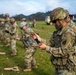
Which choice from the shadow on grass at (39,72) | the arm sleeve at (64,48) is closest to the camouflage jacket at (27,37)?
the shadow on grass at (39,72)

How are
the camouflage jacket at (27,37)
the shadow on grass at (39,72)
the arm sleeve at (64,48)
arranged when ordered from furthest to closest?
the camouflage jacket at (27,37) → the shadow on grass at (39,72) → the arm sleeve at (64,48)

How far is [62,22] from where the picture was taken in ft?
22.9

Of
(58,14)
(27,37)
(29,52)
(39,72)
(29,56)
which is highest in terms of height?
(58,14)

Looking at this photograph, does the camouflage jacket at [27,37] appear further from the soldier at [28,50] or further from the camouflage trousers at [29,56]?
the camouflage trousers at [29,56]

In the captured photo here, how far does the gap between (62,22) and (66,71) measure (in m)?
1.22

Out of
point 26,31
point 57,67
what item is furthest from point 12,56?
point 57,67

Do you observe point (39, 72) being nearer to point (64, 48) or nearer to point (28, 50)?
point (28, 50)

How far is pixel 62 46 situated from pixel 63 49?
0.08 m

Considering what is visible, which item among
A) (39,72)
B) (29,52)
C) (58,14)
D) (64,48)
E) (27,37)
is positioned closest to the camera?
(64,48)

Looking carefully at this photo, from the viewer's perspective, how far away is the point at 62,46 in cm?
679

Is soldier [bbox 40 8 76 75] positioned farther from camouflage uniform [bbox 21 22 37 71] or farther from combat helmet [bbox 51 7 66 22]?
camouflage uniform [bbox 21 22 37 71]

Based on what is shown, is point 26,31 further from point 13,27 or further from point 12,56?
point 13,27

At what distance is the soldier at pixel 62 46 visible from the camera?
22.3 feet

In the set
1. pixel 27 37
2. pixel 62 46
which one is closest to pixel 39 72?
pixel 27 37
